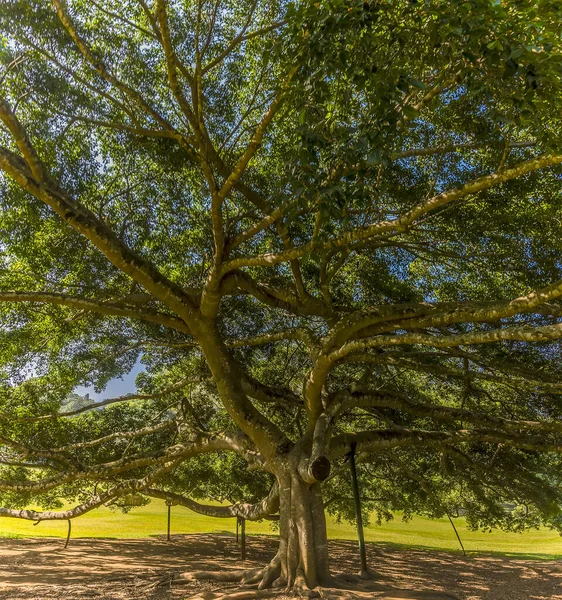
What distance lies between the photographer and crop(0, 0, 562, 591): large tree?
3.83 metres

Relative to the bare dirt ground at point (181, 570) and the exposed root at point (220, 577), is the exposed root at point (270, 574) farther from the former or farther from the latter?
the bare dirt ground at point (181, 570)

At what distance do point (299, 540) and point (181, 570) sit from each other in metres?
3.48

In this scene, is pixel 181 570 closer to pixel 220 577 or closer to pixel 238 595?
pixel 220 577

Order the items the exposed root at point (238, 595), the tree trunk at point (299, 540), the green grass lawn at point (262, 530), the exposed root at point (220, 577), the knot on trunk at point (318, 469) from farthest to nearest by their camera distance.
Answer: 1. the green grass lawn at point (262, 530)
2. the exposed root at point (220, 577)
3. the tree trunk at point (299, 540)
4. the knot on trunk at point (318, 469)
5. the exposed root at point (238, 595)

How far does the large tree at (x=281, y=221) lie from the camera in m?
3.83

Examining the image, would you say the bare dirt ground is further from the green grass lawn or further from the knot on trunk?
the green grass lawn

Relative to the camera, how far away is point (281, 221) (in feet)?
20.5

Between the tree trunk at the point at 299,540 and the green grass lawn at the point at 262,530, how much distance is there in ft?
64.0

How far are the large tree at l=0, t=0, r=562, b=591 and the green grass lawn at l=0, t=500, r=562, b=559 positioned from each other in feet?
58.1

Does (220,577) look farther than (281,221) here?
Yes

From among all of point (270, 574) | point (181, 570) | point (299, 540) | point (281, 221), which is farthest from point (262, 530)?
point (281, 221)

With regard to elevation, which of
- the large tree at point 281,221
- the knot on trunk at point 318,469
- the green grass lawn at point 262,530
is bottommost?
the green grass lawn at point 262,530

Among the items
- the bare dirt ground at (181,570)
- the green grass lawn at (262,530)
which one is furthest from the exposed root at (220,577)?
the green grass lawn at (262,530)

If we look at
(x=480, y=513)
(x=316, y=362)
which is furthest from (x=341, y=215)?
(x=480, y=513)
